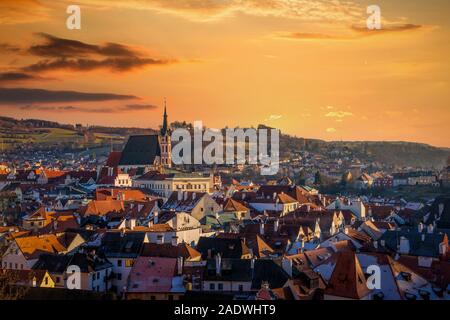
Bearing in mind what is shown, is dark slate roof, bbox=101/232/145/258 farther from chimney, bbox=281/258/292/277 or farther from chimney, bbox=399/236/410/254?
chimney, bbox=399/236/410/254

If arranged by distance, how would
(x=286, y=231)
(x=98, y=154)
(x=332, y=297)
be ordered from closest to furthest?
(x=332, y=297) < (x=286, y=231) < (x=98, y=154)

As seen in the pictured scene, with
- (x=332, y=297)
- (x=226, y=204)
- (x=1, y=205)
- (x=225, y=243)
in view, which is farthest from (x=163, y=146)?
(x=332, y=297)

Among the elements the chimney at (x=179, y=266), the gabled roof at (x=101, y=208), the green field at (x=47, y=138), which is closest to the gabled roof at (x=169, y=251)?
the chimney at (x=179, y=266)

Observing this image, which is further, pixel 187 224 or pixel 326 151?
pixel 326 151

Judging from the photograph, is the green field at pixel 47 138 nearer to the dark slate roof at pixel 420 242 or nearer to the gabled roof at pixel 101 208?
the gabled roof at pixel 101 208

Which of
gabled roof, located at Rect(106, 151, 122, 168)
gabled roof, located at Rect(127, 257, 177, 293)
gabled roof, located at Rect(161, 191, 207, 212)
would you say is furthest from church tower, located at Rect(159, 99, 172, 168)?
gabled roof, located at Rect(127, 257, 177, 293)
